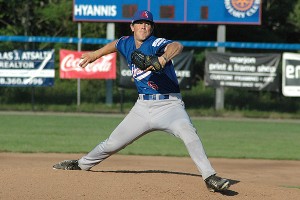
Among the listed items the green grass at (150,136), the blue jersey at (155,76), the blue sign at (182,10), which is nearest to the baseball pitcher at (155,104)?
the blue jersey at (155,76)

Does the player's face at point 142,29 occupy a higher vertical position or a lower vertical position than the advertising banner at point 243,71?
higher

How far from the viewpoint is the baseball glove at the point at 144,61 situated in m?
6.57

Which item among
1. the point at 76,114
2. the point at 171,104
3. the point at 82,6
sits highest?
the point at 82,6

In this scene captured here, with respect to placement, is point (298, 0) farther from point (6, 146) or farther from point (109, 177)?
point (109, 177)

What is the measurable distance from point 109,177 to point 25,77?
40.1ft

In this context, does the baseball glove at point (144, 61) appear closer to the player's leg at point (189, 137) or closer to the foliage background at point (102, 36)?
the player's leg at point (189, 137)

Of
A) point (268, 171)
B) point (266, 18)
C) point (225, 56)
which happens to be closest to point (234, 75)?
point (225, 56)

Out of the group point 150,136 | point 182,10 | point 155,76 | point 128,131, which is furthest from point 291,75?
point 155,76

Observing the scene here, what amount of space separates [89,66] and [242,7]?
4320mm

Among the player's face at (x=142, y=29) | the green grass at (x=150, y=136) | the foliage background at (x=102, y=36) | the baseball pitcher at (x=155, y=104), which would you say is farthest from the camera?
the foliage background at (x=102, y=36)

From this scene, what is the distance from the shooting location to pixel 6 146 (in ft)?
41.5

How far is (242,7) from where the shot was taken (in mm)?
20047

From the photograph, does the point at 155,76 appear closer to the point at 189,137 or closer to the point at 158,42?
the point at 158,42

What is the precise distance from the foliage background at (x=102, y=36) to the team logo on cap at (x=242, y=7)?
7.68 feet
